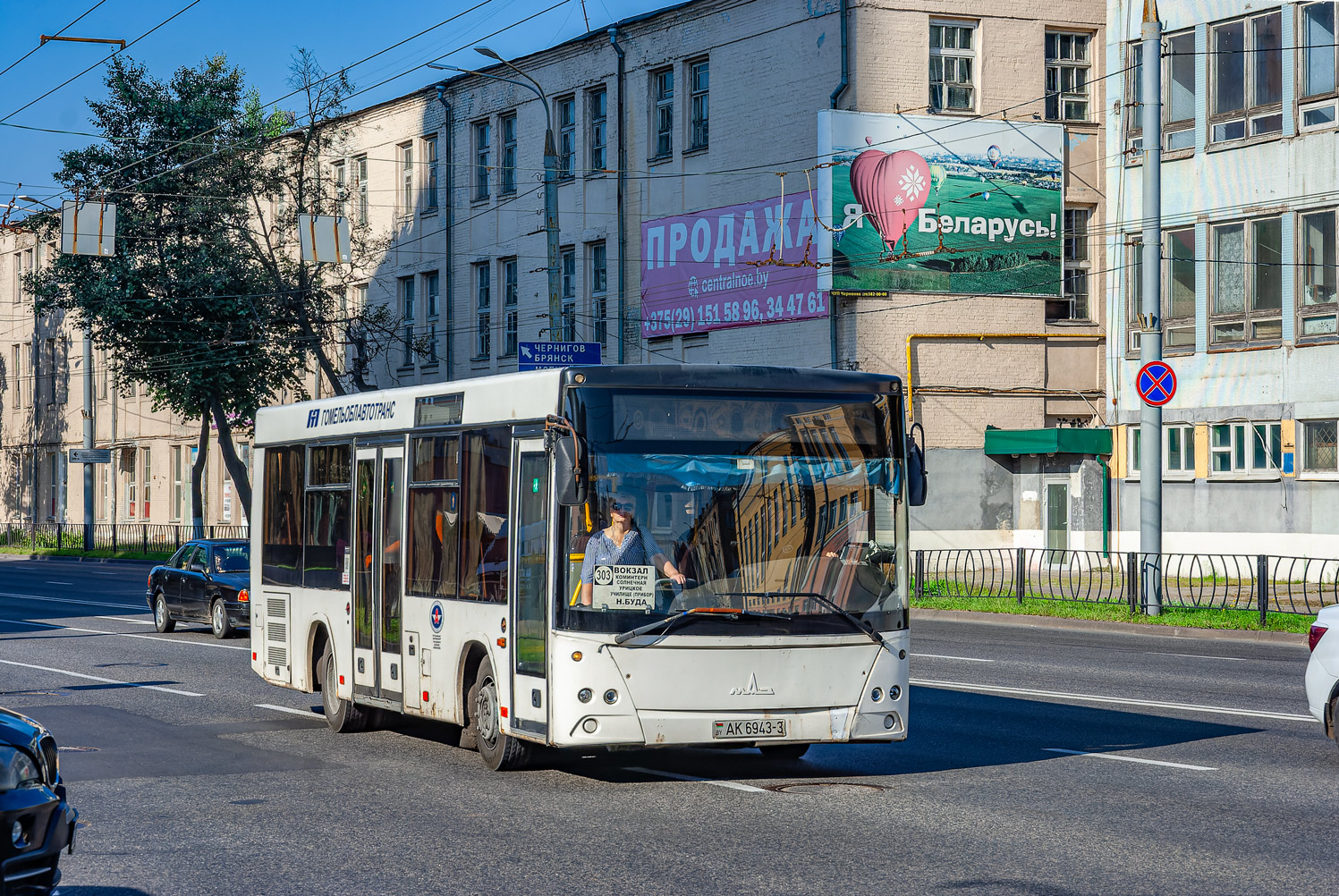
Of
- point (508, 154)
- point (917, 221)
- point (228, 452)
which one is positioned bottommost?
point (228, 452)

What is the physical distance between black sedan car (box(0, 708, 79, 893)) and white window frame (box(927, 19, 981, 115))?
31.9 meters

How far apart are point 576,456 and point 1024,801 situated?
3209mm

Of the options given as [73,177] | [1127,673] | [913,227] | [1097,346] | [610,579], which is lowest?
[1127,673]

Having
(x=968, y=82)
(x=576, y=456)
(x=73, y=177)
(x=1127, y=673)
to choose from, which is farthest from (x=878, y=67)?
(x=576, y=456)

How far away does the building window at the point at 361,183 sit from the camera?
51250mm

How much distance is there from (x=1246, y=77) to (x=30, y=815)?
31.4 metres

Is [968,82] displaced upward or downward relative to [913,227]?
upward

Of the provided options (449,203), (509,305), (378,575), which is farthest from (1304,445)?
(449,203)

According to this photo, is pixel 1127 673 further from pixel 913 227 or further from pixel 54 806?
pixel 913 227

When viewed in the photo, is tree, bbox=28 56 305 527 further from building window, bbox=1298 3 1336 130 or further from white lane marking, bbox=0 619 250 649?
building window, bbox=1298 3 1336 130

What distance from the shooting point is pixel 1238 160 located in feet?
108

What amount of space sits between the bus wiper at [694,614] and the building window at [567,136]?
111 feet

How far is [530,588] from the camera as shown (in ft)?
33.9

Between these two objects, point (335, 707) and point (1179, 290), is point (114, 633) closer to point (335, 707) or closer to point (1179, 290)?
point (335, 707)
